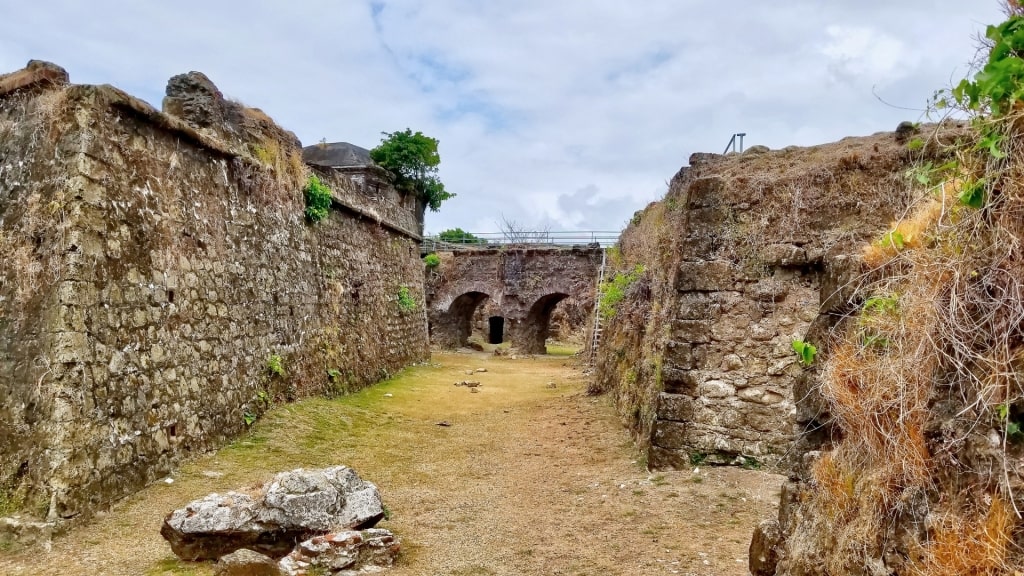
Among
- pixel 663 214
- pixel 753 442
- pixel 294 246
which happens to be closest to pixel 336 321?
pixel 294 246

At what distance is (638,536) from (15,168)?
5.70 m

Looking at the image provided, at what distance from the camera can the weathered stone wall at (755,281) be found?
18.0ft

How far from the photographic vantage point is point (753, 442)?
5598mm

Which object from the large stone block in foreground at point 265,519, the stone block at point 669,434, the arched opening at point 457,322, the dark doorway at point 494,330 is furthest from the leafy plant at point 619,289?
the dark doorway at point 494,330

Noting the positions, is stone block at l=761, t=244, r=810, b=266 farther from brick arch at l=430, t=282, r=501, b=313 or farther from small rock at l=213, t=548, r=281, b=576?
brick arch at l=430, t=282, r=501, b=313

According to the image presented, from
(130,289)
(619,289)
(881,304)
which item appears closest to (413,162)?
(619,289)

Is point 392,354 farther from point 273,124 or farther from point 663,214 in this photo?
point 663,214

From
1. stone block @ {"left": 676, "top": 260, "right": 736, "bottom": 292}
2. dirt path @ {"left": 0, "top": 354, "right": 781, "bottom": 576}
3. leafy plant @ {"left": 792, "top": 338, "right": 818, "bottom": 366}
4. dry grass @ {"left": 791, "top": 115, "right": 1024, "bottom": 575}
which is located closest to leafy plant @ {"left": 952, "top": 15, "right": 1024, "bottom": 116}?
dry grass @ {"left": 791, "top": 115, "right": 1024, "bottom": 575}

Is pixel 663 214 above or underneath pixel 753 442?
above

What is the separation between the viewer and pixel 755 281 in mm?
5719

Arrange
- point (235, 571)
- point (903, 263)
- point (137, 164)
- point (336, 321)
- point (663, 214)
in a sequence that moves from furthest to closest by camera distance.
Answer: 1. point (336, 321)
2. point (663, 214)
3. point (137, 164)
4. point (235, 571)
5. point (903, 263)

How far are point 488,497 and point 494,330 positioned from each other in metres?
23.6

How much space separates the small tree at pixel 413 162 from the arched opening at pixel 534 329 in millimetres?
9088

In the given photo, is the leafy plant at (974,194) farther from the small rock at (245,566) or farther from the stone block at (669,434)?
the stone block at (669,434)
